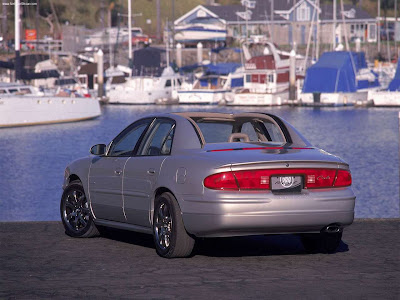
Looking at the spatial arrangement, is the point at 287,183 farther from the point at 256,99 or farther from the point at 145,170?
the point at 256,99

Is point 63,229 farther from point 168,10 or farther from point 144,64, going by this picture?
Answer: point 168,10

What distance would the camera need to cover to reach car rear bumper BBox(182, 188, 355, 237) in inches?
368

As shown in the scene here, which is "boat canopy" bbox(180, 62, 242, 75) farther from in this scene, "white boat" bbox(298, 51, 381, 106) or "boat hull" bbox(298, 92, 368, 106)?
"boat hull" bbox(298, 92, 368, 106)

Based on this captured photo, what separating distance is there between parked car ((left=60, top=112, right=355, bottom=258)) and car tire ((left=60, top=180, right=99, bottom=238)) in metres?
0.38

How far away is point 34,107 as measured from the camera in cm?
6366

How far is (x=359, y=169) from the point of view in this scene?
43375 mm

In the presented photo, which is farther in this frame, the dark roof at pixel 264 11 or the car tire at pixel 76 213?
the dark roof at pixel 264 11

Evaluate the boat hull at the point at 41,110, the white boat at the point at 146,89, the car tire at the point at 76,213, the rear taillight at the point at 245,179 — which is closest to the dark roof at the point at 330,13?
the white boat at the point at 146,89

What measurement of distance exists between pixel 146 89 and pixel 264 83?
33.0 ft

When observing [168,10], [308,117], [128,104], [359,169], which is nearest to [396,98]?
[308,117]

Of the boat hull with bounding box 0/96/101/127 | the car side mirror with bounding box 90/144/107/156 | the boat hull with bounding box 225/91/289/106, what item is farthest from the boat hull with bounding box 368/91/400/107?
the car side mirror with bounding box 90/144/107/156

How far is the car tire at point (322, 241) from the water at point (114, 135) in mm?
18066

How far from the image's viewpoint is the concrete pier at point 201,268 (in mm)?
8141

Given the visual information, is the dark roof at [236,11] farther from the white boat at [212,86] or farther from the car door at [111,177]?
the car door at [111,177]
